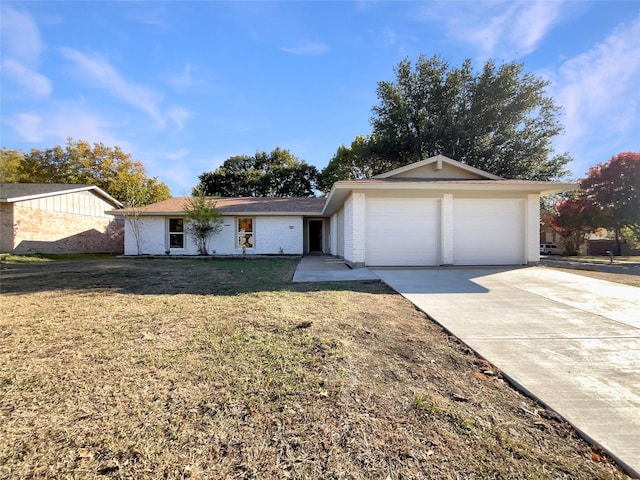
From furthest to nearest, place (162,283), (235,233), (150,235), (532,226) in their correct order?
(235,233), (150,235), (532,226), (162,283)

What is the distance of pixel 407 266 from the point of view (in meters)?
10.1

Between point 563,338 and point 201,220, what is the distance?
585 inches

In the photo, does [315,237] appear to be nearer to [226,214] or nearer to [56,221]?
[226,214]

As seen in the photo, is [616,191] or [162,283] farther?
[616,191]

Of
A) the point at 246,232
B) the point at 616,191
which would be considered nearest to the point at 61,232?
the point at 246,232

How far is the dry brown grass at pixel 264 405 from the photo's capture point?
1.69 metres

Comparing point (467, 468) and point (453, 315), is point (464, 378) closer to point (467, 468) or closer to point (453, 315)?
point (467, 468)

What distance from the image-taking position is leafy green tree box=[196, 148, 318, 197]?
3127 centimetres

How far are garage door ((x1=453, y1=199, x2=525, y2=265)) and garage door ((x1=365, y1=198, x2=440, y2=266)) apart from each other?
0.79 metres

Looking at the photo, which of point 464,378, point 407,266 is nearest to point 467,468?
point 464,378

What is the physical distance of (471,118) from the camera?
1886 centimetres

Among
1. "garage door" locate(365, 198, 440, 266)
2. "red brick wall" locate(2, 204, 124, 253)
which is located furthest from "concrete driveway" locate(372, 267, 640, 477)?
"red brick wall" locate(2, 204, 124, 253)

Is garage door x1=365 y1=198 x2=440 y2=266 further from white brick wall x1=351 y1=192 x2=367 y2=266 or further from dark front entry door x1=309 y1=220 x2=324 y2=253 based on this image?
dark front entry door x1=309 y1=220 x2=324 y2=253

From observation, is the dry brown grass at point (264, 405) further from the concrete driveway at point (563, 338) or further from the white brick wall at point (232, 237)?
the white brick wall at point (232, 237)
